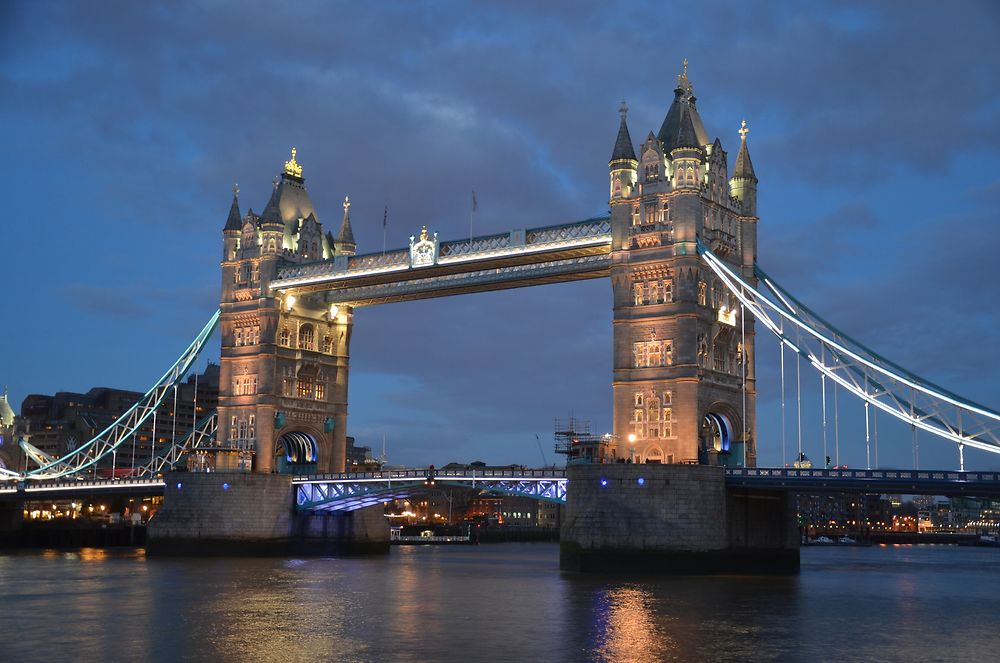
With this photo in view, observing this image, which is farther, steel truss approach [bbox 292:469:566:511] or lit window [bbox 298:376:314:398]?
lit window [bbox 298:376:314:398]

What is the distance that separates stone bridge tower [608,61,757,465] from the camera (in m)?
68.2

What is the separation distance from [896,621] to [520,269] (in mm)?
37461

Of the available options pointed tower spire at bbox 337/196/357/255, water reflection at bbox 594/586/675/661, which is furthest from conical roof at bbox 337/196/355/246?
water reflection at bbox 594/586/675/661

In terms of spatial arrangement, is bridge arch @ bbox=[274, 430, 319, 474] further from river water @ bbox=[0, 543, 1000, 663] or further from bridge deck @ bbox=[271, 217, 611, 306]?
river water @ bbox=[0, 543, 1000, 663]

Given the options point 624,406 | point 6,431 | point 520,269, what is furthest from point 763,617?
point 6,431

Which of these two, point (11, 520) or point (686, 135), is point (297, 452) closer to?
point (11, 520)

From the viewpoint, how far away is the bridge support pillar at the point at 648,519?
61438mm

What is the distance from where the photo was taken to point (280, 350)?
8931 centimetres

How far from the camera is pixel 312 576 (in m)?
65.0

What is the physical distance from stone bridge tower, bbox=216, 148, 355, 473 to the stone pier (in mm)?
3243

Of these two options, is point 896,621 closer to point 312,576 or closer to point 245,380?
point 312,576

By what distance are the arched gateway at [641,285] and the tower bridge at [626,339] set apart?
12 cm

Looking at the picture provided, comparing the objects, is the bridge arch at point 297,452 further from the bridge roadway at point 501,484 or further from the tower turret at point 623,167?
the tower turret at point 623,167

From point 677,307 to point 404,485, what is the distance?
924 inches
